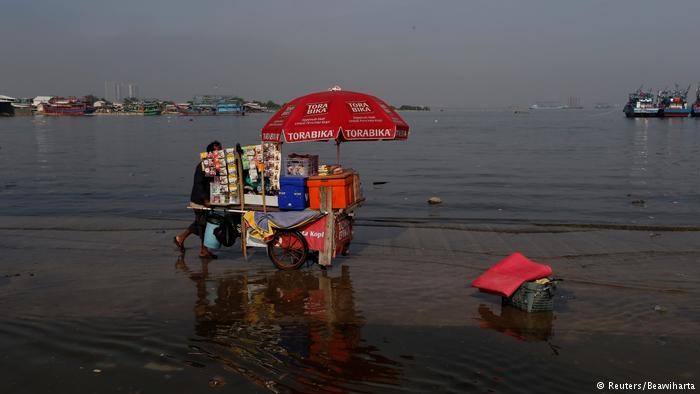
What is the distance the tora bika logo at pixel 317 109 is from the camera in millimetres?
8836

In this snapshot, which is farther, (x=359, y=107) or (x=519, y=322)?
(x=359, y=107)

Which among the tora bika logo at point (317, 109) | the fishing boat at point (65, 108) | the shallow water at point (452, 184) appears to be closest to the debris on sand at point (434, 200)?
the shallow water at point (452, 184)

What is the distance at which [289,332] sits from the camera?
671 cm

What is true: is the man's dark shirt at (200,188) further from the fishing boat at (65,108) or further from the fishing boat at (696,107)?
the fishing boat at (65,108)

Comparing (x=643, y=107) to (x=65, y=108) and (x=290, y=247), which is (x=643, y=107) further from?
(x=65, y=108)

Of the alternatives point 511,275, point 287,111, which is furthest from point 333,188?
point 511,275

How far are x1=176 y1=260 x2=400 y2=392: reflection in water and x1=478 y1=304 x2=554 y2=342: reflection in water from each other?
5.25ft

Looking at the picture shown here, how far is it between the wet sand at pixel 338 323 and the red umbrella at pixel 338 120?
2197 mm

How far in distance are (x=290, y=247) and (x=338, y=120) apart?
7.12 feet

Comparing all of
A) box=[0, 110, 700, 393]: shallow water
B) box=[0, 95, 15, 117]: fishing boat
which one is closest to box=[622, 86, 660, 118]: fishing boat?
box=[0, 110, 700, 393]: shallow water

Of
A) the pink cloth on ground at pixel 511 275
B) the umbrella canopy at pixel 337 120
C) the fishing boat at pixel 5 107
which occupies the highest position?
the fishing boat at pixel 5 107

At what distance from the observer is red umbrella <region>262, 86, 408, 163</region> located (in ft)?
28.4

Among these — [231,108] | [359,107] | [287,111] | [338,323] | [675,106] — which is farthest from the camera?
[231,108]

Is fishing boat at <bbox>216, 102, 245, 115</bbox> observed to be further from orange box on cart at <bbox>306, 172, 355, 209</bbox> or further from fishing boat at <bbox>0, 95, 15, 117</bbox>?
orange box on cart at <bbox>306, 172, 355, 209</bbox>
